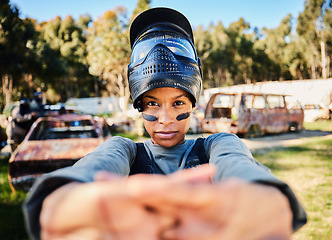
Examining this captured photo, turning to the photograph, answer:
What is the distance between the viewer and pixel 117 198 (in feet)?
1.85

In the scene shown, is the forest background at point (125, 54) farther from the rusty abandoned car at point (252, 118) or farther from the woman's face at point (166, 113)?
the woman's face at point (166, 113)

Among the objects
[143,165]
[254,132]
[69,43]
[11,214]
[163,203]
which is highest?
[69,43]

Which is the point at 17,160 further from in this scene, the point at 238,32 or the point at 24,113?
the point at 238,32

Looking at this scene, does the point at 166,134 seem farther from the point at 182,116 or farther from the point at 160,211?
the point at 160,211

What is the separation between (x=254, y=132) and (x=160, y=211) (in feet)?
34.8

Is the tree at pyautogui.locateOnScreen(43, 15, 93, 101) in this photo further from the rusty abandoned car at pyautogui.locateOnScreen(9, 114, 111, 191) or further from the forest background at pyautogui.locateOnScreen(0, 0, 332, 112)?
the rusty abandoned car at pyautogui.locateOnScreen(9, 114, 111, 191)

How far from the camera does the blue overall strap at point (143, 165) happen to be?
5.19ft

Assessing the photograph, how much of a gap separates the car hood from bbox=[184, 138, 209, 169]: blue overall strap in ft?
10.6

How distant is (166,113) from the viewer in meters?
1.63

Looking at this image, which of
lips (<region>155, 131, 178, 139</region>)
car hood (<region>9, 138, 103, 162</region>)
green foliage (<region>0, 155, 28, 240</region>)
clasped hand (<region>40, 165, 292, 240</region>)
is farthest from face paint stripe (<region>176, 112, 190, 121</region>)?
car hood (<region>9, 138, 103, 162</region>)

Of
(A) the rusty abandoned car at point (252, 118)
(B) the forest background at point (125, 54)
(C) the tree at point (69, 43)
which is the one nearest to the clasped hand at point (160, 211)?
(A) the rusty abandoned car at point (252, 118)

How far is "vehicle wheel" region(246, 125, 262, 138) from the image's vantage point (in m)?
10.2

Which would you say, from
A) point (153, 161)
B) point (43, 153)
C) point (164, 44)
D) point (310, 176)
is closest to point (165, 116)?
point (153, 161)

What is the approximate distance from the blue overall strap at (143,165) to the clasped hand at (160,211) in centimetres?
94
